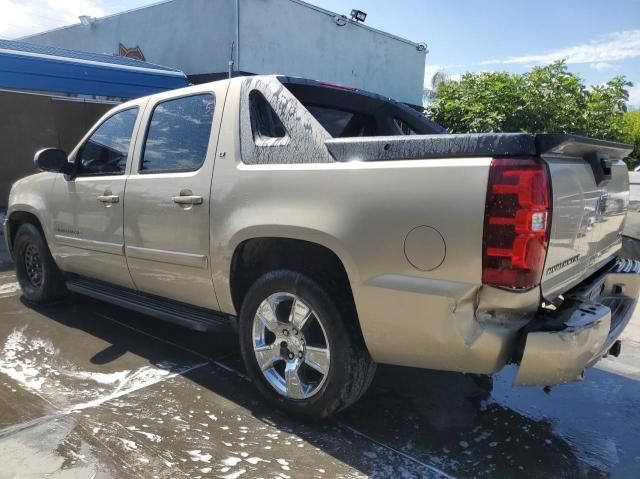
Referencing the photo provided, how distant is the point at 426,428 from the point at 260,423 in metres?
0.95

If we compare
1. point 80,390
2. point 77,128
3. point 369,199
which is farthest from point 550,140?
point 77,128

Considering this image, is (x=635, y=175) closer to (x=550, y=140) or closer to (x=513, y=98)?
(x=550, y=140)

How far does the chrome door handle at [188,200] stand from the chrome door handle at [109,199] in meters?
0.72

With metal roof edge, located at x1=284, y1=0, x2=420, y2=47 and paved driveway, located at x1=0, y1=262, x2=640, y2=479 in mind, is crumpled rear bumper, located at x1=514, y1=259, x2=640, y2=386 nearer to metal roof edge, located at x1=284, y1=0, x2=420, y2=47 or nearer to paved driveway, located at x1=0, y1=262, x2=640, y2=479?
paved driveway, located at x1=0, y1=262, x2=640, y2=479

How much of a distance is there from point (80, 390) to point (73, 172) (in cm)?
188

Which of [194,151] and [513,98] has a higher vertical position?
[513,98]

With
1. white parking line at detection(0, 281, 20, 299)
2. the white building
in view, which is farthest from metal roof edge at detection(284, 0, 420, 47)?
white parking line at detection(0, 281, 20, 299)

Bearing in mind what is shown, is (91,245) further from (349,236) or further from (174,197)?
(349,236)

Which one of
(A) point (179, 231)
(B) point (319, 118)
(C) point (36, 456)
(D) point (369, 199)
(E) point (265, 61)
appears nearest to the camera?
(D) point (369, 199)

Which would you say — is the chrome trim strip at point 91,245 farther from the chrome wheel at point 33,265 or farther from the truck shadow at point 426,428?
the truck shadow at point 426,428

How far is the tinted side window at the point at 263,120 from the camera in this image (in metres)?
3.14

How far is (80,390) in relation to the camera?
11.2 feet

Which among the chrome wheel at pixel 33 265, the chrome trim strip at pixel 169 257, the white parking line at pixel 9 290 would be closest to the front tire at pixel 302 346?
the chrome trim strip at pixel 169 257

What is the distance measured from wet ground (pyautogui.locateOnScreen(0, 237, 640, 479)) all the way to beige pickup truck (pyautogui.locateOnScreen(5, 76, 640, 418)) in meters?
0.32
